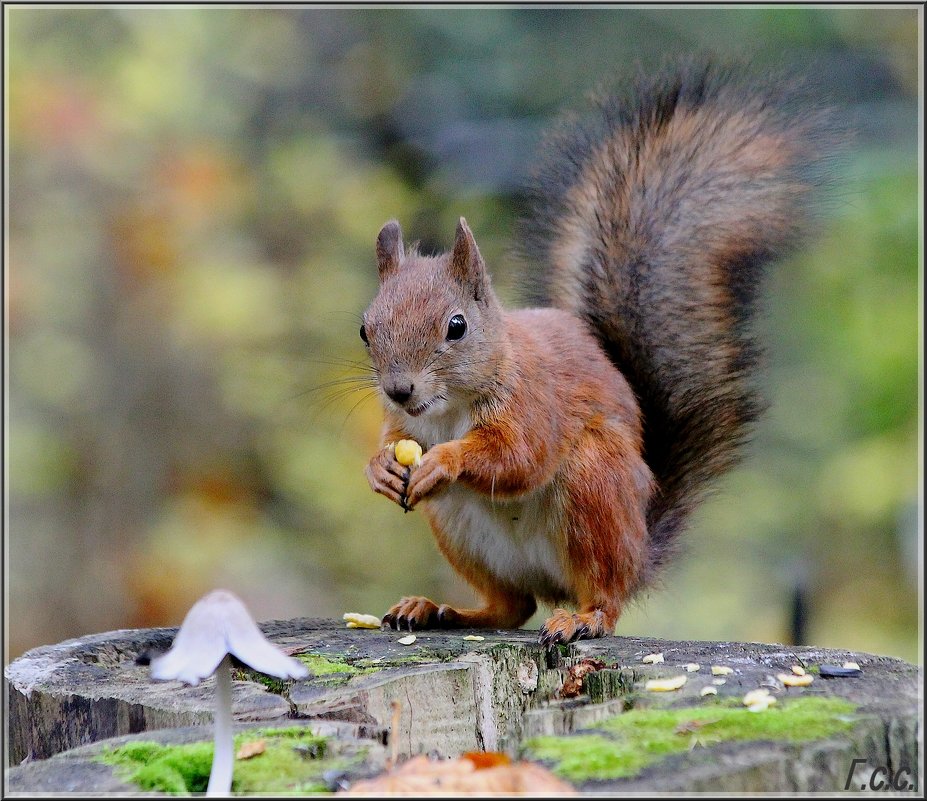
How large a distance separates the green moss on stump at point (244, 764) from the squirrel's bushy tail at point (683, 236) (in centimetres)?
112

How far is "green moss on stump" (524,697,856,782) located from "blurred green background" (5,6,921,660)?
2686 mm

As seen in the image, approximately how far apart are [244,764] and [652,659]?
649 millimetres

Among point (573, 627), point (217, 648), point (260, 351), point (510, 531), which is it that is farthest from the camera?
point (260, 351)

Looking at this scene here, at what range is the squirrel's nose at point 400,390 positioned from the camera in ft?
6.00

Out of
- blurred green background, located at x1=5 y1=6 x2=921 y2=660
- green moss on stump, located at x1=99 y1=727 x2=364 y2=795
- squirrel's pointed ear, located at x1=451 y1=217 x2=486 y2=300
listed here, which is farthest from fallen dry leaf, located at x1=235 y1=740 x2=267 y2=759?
blurred green background, located at x1=5 y1=6 x2=921 y2=660

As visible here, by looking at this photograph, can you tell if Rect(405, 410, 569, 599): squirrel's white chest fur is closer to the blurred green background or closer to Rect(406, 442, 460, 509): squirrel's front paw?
Rect(406, 442, 460, 509): squirrel's front paw

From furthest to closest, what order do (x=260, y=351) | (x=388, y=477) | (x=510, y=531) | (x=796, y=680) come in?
(x=260, y=351) < (x=510, y=531) < (x=388, y=477) < (x=796, y=680)

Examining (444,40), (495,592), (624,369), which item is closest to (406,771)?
(495,592)

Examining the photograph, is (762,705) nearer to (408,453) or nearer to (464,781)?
(464,781)

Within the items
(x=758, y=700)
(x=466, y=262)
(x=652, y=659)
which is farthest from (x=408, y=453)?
(x=758, y=700)

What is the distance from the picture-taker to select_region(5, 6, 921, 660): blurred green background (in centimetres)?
397

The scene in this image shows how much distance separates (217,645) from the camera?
0.96m

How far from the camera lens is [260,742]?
4.00 feet

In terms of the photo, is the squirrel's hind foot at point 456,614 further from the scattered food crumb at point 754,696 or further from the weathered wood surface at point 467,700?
the scattered food crumb at point 754,696
